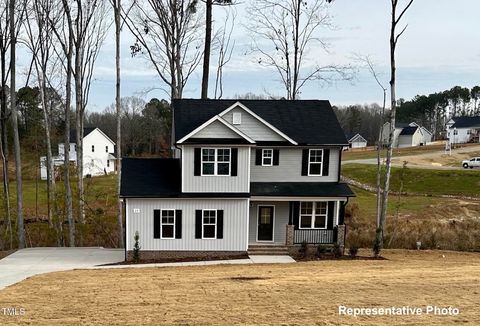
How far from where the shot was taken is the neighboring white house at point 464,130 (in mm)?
80938

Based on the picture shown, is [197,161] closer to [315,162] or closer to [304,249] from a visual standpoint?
[315,162]

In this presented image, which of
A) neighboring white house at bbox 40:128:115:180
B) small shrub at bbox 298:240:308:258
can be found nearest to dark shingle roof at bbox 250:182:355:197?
small shrub at bbox 298:240:308:258

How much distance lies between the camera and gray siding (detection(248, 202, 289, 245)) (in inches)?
716

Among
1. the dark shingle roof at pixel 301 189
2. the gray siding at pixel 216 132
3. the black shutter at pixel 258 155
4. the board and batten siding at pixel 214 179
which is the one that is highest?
the gray siding at pixel 216 132

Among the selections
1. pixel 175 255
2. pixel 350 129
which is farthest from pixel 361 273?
pixel 350 129

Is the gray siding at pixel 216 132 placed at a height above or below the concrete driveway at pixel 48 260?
above

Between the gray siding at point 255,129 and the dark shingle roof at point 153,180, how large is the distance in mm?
2920

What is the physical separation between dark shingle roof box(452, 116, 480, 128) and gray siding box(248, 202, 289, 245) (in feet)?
258

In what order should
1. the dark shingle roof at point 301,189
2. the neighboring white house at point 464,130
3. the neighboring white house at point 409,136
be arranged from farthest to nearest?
the neighboring white house at point 409,136 → the neighboring white house at point 464,130 → the dark shingle roof at point 301,189

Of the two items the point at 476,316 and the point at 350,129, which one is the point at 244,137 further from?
the point at 350,129

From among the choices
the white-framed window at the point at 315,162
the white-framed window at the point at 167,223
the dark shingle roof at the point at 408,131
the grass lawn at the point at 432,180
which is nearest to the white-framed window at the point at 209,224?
the white-framed window at the point at 167,223

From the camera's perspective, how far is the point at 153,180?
56.5ft

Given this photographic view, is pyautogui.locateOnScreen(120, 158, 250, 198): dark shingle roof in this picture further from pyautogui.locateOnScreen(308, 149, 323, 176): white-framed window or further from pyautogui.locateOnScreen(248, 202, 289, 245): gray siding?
pyautogui.locateOnScreen(308, 149, 323, 176): white-framed window

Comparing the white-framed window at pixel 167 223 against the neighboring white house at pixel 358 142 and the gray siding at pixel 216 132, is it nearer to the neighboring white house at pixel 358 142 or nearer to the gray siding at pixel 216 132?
the gray siding at pixel 216 132
